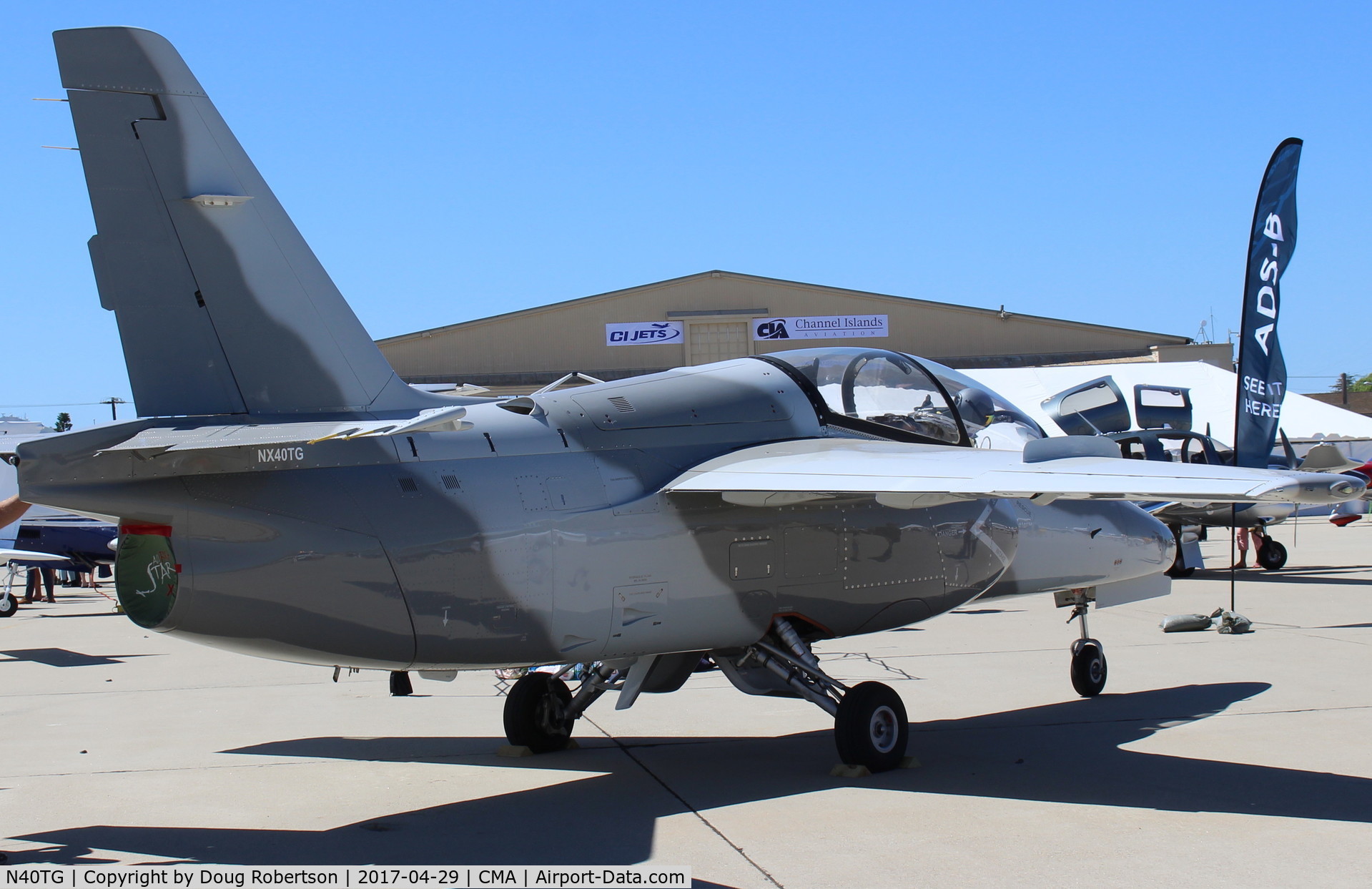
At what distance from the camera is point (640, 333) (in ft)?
155

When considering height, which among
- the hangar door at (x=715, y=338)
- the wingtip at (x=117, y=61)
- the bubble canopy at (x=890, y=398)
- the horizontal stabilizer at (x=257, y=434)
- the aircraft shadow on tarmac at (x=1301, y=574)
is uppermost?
the hangar door at (x=715, y=338)

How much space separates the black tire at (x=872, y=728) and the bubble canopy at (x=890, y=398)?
1.78m

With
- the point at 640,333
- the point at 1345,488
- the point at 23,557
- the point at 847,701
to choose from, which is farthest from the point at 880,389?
the point at 640,333

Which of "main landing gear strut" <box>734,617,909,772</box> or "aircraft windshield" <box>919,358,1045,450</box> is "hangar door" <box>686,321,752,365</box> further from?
"main landing gear strut" <box>734,617,909,772</box>

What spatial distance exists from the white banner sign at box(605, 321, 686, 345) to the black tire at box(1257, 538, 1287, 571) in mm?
29119

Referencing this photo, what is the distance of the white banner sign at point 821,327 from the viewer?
47.8 m

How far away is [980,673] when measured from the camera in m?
11.1

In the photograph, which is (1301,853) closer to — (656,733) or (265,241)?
(656,733)

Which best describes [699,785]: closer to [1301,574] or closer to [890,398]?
[890,398]

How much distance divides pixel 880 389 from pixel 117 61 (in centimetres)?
509

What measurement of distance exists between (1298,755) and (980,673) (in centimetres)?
404

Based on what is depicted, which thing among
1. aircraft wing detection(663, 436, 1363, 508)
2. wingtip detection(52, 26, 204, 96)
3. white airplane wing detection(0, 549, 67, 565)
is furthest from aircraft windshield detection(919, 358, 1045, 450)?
white airplane wing detection(0, 549, 67, 565)

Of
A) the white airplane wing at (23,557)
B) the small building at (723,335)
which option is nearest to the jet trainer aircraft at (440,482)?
the white airplane wing at (23,557)

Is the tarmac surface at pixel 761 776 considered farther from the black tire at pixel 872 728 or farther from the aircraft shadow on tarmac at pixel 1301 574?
the aircraft shadow on tarmac at pixel 1301 574
